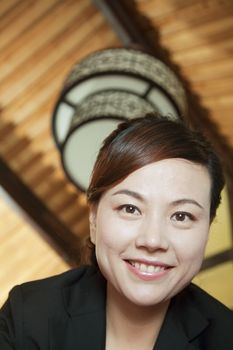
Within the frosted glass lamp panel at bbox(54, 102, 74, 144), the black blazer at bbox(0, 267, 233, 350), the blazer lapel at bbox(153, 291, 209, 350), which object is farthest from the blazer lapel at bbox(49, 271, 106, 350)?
the frosted glass lamp panel at bbox(54, 102, 74, 144)

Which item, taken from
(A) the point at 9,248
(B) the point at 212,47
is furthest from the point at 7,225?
(B) the point at 212,47

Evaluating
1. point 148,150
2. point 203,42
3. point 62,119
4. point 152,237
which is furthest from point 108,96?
point 152,237

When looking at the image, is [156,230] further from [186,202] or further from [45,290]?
[45,290]

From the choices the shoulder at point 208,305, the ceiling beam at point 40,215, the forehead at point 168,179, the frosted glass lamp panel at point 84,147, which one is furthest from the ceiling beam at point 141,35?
the forehead at point 168,179

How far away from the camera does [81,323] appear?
104cm

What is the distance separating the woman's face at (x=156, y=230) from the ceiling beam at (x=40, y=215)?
1.92 metres

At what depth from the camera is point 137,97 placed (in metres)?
1.96

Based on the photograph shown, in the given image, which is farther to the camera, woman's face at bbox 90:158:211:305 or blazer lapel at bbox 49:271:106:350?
blazer lapel at bbox 49:271:106:350

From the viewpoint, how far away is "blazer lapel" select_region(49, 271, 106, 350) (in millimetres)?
1019

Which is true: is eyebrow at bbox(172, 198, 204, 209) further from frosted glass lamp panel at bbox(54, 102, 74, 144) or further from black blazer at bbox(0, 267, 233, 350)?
frosted glass lamp panel at bbox(54, 102, 74, 144)

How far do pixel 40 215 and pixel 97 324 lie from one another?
1.96 metres

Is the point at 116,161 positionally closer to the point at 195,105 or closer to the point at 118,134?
the point at 118,134

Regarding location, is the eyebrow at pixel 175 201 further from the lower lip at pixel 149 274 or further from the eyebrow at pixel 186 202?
the lower lip at pixel 149 274

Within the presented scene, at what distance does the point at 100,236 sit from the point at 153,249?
120mm
